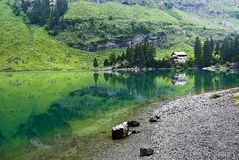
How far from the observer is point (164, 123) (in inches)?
2781

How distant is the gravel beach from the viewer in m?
46.2

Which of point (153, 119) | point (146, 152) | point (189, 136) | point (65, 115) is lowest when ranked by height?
point (65, 115)

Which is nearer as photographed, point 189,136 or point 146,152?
point 146,152

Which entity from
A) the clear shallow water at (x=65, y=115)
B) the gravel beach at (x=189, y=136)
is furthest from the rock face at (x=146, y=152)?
the clear shallow water at (x=65, y=115)

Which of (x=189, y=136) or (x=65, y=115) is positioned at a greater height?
(x=189, y=136)

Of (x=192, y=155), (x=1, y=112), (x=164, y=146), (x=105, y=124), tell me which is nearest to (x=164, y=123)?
(x=105, y=124)

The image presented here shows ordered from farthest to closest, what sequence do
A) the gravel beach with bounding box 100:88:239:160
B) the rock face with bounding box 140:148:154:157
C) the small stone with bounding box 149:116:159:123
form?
the small stone with bounding box 149:116:159:123
the rock face with bounding box 140:148:154:157
the gravel beach with bounding box 100:88:239:160

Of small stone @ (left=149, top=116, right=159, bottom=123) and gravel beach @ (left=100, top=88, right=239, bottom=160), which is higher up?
gravel beach @ (left=100, top=88, right=239, bottom=160)

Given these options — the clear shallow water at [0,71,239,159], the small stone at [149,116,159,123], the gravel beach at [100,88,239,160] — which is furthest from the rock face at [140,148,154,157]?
the small stone at [149,116,159,123]

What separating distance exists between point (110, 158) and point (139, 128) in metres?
18.6

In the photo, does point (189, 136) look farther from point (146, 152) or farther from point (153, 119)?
point (153, 119)

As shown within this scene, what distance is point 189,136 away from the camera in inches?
2185

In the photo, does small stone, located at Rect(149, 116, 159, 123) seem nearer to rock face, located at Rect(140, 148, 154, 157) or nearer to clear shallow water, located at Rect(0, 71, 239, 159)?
clear shallow water, located at Rect(0, 71, 239, 159)

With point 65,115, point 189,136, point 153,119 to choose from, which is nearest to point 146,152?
point 189,136
